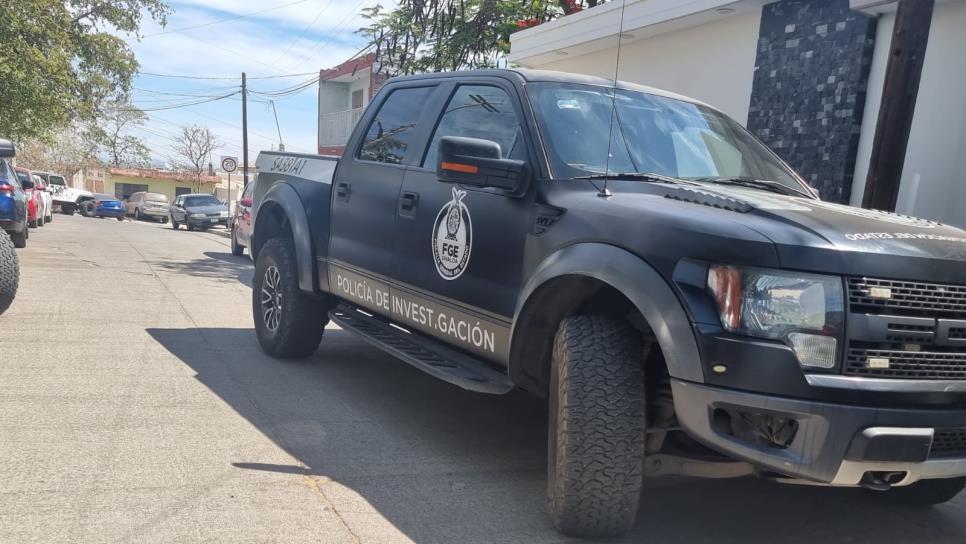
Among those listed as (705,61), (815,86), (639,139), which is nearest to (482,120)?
(639,139)

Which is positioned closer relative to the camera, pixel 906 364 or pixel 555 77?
pixel 906 364

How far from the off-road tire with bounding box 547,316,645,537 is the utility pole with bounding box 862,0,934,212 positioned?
129 inches

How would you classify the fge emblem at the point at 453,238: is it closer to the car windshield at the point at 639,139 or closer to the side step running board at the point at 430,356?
the side step running board at the point at 430,356

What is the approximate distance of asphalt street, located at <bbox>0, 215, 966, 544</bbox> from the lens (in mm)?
3490

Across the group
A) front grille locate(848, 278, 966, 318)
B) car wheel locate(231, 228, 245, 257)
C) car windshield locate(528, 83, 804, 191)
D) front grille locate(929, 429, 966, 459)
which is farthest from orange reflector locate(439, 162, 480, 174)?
car wheel locate(231, 228, 245, 257)

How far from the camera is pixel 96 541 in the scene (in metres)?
3.17

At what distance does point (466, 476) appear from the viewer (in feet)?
13.8

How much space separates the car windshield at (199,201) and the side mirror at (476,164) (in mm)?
28879

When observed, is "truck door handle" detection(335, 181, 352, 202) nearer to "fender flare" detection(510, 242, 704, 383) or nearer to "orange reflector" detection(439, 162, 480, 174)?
"orange reflector" detection(439, 162, 480, 174)

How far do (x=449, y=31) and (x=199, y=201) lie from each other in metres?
21.1

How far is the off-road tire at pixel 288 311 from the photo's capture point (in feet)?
20.1

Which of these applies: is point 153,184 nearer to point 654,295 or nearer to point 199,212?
point 199,212

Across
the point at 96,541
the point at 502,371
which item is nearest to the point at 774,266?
the point at 502,371

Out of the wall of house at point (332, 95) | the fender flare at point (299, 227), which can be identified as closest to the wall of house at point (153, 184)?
the wall of house at point (332, 95)
